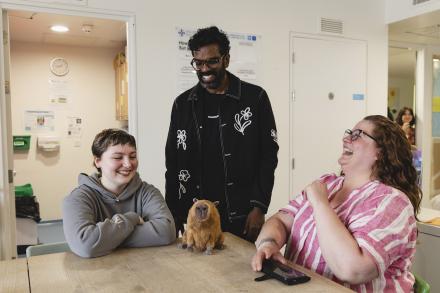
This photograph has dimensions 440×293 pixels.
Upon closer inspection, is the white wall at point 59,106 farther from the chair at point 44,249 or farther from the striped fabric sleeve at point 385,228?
the striped fabric sleeve at point 385,228

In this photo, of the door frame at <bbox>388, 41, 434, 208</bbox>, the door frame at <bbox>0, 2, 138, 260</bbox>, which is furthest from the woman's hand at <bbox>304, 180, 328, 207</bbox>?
the door frame at <bbox>388, 41, 434, 208</bbox>

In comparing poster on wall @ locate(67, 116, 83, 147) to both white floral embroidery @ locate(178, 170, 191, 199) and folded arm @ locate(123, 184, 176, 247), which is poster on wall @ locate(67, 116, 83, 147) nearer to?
white floral embroidery @ locate(178, 170, 191, 199)

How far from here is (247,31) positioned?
348 centimetres

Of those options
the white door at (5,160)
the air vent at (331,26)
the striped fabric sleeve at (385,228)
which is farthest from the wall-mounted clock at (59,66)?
the striped fabric sleeve at (385,228)

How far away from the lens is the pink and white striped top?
1.13 m

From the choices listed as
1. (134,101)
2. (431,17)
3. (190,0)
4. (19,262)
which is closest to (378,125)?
(19,262)

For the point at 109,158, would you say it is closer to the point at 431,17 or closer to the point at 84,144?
the point at 431,17

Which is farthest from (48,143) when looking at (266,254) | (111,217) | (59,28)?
(266,254)

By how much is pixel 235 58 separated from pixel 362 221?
8.08 feet

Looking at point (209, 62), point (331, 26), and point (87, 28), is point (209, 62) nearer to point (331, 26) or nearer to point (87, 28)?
point (331, 26)

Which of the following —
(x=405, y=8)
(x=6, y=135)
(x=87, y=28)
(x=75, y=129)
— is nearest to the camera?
(x=6, y=135)

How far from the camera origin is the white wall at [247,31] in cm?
311

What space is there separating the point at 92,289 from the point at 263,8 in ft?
9.89

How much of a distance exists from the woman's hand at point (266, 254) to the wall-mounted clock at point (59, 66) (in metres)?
4.80
